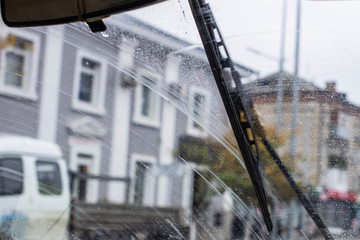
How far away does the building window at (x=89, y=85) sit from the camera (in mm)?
3186

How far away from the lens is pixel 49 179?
477cm

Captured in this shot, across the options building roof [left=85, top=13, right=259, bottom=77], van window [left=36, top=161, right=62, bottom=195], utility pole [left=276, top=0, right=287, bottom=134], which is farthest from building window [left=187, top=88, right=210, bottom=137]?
van window [left=36, top=161, right=62, bottom=195]

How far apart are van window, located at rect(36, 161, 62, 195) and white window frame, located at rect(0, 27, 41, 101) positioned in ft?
2.41

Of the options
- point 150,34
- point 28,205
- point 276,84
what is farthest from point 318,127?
point 28,205

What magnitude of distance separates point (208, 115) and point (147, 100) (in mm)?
572

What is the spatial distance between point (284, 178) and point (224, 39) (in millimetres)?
728

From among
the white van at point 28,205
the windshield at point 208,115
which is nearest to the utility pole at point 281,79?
the windshield at point 208,115

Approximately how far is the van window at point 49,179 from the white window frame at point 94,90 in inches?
Answer: 26.4

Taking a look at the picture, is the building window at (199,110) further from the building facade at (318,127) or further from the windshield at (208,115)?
the building facade at (318,127)

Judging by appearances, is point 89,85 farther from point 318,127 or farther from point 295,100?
point 318,127

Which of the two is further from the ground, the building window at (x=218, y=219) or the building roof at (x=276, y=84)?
the building roof at (x=276, y=84)

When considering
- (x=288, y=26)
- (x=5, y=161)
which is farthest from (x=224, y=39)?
(x=5, y=161)

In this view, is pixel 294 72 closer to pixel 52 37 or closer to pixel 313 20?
pixel 313 20

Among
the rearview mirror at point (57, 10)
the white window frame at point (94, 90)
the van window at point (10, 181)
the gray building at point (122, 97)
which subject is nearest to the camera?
the rearview mirror at point (57, 10)
